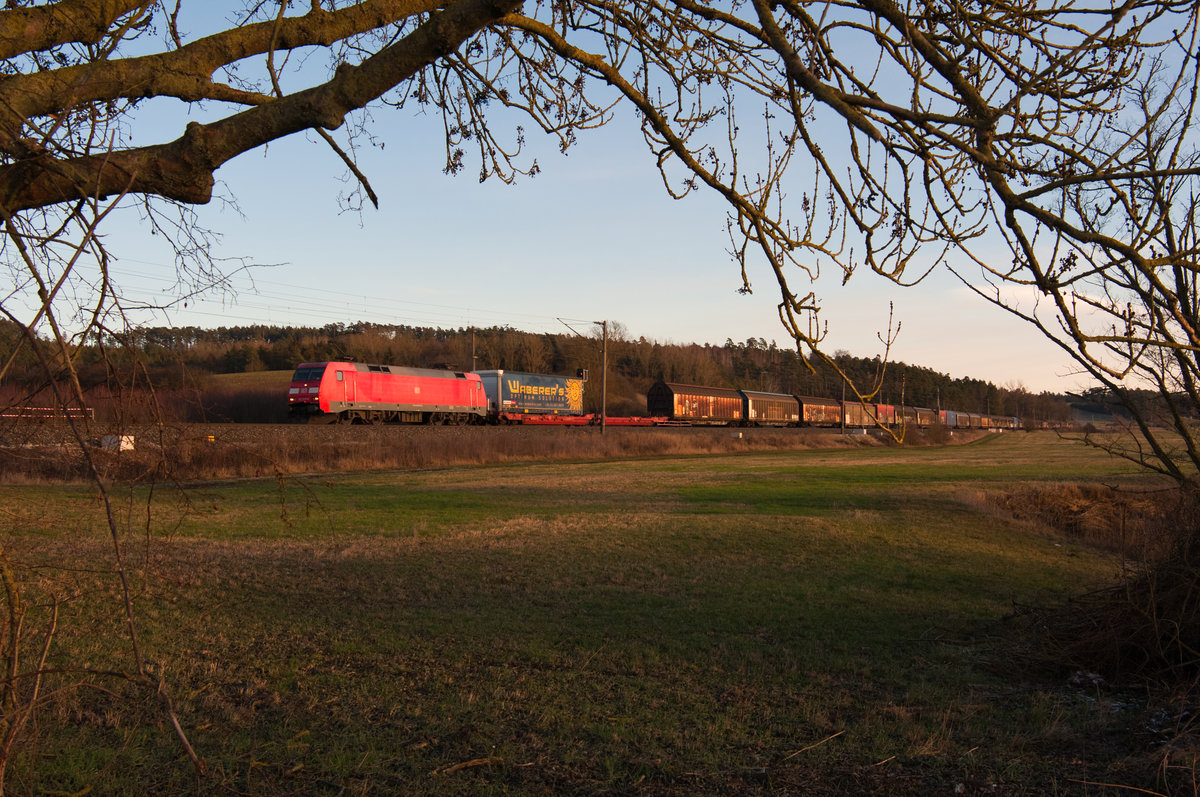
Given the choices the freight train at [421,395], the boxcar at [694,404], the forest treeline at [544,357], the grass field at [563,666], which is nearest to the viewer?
the grass field at [563,666]

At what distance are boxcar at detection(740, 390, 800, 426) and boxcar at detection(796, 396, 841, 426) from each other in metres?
0.82

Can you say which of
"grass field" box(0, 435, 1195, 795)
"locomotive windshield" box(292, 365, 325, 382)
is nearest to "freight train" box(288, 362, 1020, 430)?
"locomotive windshield" box(292, 365, 325, 382)

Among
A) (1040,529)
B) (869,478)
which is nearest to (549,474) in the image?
(869,478)

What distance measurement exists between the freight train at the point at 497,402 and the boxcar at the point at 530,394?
0.18 feet

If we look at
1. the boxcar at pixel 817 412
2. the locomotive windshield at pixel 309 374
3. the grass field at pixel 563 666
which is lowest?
the grass field at pixel 563 666

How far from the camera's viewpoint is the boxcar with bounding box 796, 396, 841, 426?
63.2 m

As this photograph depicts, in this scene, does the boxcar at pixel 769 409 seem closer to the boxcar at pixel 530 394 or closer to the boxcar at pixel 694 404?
the boxcar at pixel 694 404

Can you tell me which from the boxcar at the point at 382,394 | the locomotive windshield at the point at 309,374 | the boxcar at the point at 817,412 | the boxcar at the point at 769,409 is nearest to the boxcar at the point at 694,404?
the boxcar at the point at 769,409

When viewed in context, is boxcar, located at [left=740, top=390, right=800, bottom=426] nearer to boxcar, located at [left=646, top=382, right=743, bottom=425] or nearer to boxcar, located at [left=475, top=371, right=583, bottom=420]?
boxcar, located at [left=646, top=382, right=743, bottom=425]

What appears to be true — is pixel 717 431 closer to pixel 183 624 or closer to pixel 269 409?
pixel 269 409

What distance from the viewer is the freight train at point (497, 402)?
3203cm

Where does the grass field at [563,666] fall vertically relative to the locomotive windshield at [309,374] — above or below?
below

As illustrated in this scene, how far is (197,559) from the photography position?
899cm

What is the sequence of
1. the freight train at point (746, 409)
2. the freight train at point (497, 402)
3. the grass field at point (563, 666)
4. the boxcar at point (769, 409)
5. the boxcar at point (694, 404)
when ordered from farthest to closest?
the boxcar at point (769, 409) → the freight train at point (746, 409) → the boxcar at point (694, 404) → the freight train at point (497, 402) → the grass field at point (563, 666)
